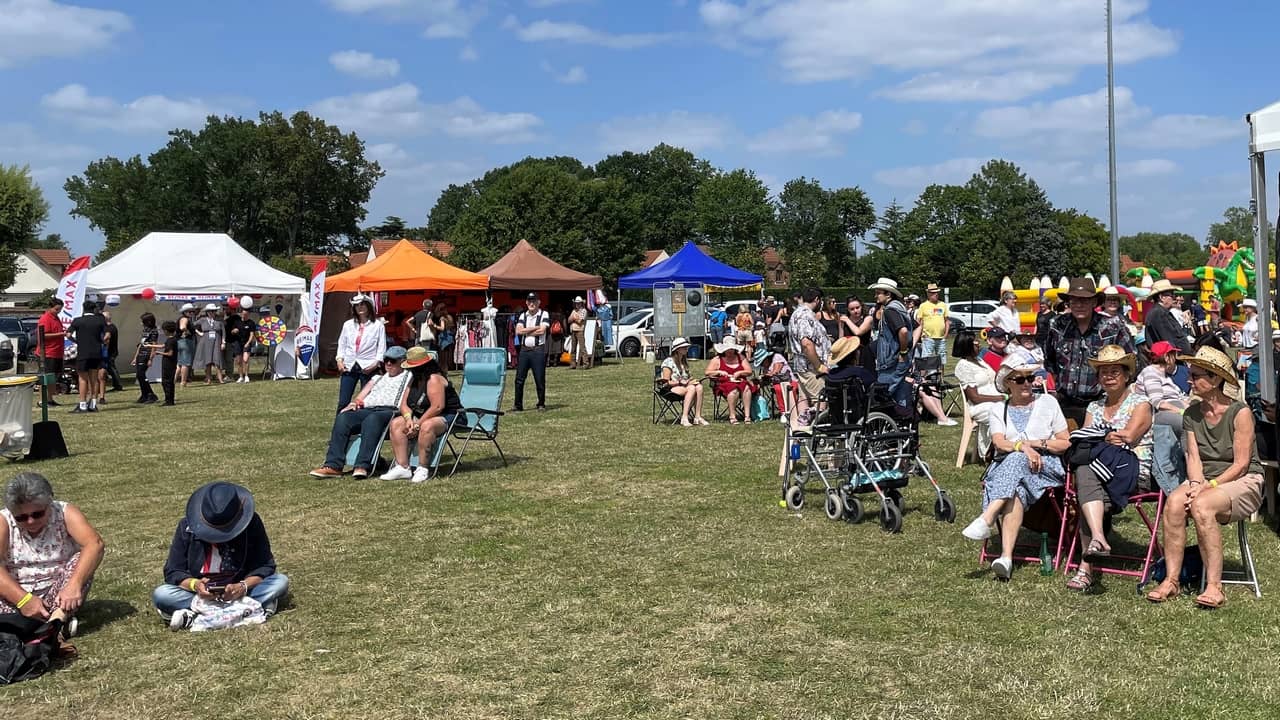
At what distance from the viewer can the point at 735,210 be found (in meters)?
89.4

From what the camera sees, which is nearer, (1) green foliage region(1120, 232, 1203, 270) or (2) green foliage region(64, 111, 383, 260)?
(2) green foliage region(64, 111, 383, 260)

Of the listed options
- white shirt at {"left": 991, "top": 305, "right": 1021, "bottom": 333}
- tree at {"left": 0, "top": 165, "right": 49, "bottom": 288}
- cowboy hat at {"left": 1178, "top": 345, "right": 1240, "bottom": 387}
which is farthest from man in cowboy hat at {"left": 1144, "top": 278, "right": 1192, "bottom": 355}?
tree at {"left": 0, "top": 165, "right": 49, "bottom": 288}

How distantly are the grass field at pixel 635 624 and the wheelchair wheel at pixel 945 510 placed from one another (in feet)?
0.40

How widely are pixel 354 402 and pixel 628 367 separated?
14413mm

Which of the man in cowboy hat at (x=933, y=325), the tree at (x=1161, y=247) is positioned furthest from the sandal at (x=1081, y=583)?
the tree at (x=1161, y=247)

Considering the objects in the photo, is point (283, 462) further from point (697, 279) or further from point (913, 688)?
point (697, 279)

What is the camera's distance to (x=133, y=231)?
73875 mm

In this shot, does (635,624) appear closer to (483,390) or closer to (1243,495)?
(1243,495)

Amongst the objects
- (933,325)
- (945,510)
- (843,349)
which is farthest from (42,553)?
(933,325)

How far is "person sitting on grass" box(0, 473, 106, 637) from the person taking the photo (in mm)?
4957

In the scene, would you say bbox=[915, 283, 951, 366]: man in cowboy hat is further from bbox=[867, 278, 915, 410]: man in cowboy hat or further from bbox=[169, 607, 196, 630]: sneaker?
bbox=[169, 607, 196, 630]: sneaker

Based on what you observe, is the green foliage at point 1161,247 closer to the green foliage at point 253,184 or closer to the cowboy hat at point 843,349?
the green foliage at point 253,184

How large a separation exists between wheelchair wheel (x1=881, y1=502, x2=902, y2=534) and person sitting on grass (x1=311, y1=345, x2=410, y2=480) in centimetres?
433

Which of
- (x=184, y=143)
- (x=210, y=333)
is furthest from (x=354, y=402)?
(x=184, y=143)
